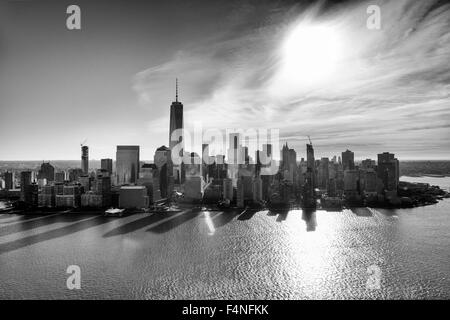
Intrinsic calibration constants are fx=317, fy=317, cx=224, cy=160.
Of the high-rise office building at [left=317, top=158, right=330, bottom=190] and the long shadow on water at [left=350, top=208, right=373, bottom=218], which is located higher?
the high-rise office building at [left=317, top=158, right=330, bottom=190]

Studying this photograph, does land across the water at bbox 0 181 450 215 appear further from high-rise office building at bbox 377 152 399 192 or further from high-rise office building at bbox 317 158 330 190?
high-rise office building at bbox 317 158 330 190

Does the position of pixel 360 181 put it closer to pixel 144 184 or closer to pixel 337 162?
pixel 337 162

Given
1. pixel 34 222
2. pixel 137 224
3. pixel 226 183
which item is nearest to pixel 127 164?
pixel 226 183

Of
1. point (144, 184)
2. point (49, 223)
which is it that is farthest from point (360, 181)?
point (49, 223)

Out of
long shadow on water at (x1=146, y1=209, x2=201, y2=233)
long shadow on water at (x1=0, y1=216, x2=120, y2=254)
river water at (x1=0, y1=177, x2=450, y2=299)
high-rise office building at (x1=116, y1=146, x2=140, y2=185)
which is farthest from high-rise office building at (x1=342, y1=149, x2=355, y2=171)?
long shadow on water at (x1=0, y1=216, x2=120, y2=254)

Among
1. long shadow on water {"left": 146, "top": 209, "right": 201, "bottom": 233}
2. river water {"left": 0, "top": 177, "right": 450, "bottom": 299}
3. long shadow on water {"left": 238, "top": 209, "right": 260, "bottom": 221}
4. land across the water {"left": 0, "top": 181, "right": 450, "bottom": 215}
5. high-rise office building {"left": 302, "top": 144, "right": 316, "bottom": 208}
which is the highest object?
high-rise office building {"left": 302, "top": 144, "right": 316, "bottom": 208}

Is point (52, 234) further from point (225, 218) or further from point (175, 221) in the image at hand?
point (225, 218)
